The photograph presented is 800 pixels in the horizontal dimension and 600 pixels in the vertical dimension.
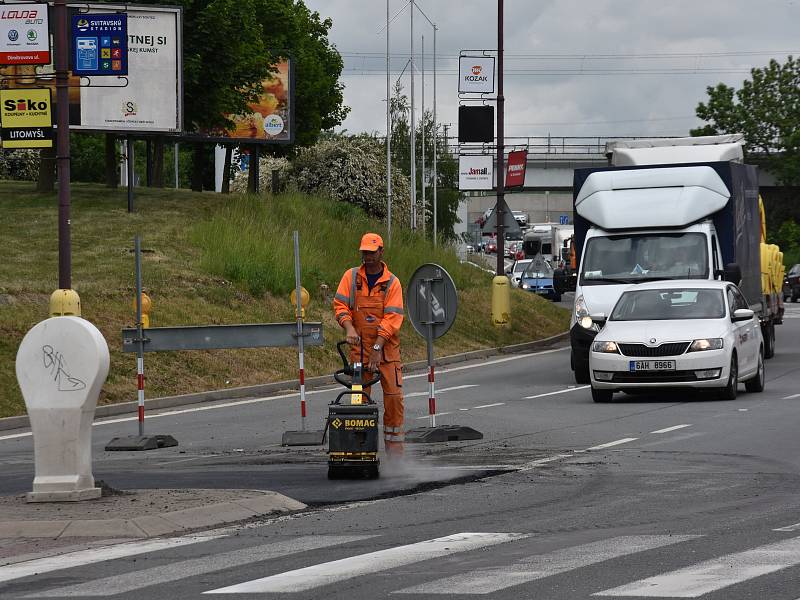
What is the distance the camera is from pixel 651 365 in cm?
2006

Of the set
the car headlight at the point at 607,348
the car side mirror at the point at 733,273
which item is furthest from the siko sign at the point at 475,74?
the car headlight at the point at 607,348

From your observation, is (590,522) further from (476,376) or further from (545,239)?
(545,239)

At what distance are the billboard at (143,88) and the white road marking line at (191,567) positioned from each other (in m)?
28.3

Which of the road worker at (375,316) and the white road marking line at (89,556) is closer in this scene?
the white road marking line at (89,556)

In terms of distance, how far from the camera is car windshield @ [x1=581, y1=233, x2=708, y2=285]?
24.1 meters

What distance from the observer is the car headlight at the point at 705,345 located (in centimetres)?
1998

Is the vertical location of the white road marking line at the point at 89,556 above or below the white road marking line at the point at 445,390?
above

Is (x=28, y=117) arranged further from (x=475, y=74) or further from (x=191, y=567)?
(x=475, y=74)

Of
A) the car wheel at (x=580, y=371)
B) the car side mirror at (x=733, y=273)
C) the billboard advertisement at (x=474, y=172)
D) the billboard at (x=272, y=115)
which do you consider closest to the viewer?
the car side mirror at (x=733, y=273)

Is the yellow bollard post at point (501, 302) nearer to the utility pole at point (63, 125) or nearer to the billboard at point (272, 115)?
the billboard at point (272, 115)

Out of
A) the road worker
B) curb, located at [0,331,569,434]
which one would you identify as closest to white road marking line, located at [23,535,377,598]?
the road worker

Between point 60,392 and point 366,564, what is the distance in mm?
3530

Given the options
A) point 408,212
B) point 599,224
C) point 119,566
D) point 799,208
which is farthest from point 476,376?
point 799,208

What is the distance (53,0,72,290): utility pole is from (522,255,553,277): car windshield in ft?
167
